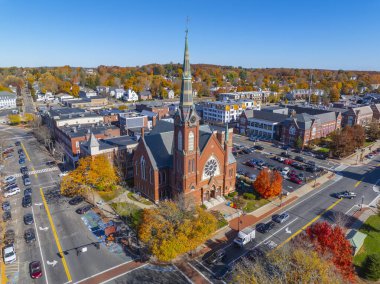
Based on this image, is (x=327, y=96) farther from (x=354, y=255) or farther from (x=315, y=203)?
(x=354, y=255)

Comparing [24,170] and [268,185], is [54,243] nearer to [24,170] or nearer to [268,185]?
[24,170]

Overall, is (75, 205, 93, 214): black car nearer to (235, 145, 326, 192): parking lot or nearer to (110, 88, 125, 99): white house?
(235, 145, 326, 192): parking lot

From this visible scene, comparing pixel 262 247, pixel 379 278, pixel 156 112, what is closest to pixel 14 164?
pixel 156 112

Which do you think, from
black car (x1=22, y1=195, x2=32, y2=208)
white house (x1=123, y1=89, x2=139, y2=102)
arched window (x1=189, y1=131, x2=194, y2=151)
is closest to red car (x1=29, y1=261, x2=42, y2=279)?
black car (x1=22, y1=195, x2=32, y2=208)

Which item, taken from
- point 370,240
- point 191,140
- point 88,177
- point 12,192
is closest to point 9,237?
point 88,177

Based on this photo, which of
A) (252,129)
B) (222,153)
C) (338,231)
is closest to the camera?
(338,231)

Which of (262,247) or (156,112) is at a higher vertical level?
(156,112)

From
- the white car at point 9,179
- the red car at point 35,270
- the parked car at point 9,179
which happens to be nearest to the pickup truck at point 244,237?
the red car at point 35,270
